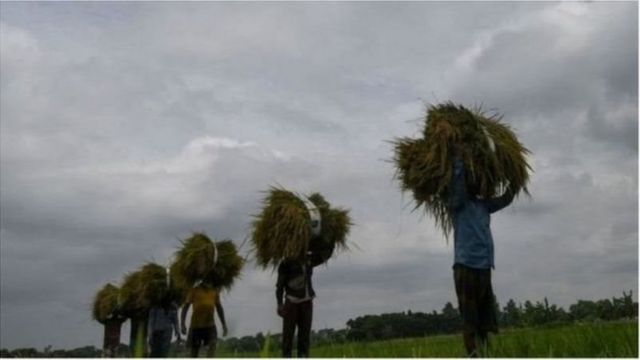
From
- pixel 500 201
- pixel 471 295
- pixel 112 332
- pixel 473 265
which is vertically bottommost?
pixel 112 332

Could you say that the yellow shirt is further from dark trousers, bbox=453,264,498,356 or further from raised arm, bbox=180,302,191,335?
dark trousers, bbox=453,264,498,356

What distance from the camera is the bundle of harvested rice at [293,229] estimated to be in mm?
9773

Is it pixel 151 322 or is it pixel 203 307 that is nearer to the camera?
pixel 203 307

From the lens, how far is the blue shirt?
6562 millimetres

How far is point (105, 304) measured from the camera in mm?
23125

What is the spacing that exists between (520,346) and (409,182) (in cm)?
186

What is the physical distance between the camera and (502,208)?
7.08 metres

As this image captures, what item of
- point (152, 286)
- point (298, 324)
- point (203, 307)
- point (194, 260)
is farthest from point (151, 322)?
point (298, 324)

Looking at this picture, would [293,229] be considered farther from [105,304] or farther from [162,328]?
[105,304]

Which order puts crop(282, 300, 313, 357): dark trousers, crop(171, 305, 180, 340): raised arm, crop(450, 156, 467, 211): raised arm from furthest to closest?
crop(171, 305, 180, 340): raised arm < crop(282, 300, 313, 357): dark trousers < crop(450, 156, 467, 211): raised arm

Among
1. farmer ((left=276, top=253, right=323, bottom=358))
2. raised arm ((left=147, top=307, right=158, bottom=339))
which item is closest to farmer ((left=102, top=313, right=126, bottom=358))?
raised arm ((left=147, top=307, right=158, bottom=339))

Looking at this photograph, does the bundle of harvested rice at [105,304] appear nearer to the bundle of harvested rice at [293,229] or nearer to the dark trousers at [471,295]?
the bundle of harvested rice at [293,229]

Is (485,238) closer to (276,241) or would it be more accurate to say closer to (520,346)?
(520,346)

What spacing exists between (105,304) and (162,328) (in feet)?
31.3
